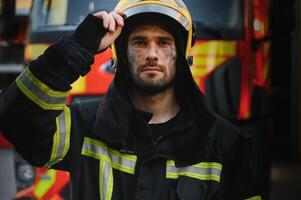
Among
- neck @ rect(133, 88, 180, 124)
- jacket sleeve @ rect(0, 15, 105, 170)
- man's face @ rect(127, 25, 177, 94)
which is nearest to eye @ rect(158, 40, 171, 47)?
man's face @ rect(127, 25, 177, 94)

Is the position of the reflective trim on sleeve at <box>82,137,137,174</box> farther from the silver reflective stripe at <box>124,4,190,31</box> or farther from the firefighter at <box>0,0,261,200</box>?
the silver reflective stripe at <box>124,4,190,31</box>

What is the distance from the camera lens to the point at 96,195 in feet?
7.23

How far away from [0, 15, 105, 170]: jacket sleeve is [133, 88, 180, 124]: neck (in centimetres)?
30

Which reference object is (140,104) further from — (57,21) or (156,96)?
(57,21)

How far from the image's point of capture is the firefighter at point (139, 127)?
2.08 m

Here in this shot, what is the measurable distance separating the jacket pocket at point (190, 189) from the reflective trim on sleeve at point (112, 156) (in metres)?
0.15

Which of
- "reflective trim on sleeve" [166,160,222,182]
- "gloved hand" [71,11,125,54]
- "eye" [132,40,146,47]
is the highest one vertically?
"gloved hand" [71,11,125,54]

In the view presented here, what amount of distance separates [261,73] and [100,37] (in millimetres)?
2887

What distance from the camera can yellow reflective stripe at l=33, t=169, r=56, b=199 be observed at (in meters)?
3.62

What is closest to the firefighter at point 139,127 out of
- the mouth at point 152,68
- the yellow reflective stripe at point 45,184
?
the mouth at point 152,68

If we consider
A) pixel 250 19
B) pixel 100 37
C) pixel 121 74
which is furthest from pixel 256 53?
pixel 100 37

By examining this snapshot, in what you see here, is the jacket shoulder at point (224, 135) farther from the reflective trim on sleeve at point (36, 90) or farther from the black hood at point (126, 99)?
the reflective trim on sleeve at point (36, 90)

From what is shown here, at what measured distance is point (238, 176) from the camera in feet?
7.73

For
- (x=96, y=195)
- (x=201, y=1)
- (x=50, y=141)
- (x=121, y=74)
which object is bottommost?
(x=96, y=195)
